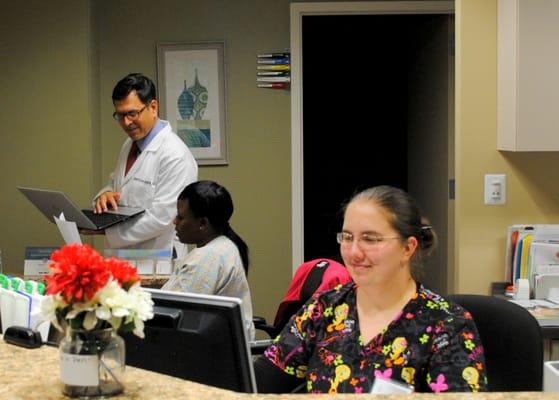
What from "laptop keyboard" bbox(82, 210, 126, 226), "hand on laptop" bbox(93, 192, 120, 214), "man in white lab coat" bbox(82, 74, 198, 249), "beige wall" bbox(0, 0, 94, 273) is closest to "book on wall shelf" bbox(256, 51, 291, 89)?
"beige wall" bbox(0, 0, 94, 273)

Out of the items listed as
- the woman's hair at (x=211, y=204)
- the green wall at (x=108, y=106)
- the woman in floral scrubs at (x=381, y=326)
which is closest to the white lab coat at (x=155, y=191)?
the woman's hair at (x=211, y=204)

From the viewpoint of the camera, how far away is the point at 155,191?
12.7ft

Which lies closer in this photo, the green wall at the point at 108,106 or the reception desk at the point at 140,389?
the reception desk at the point at 140,389

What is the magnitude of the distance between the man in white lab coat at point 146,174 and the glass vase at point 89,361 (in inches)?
91.1

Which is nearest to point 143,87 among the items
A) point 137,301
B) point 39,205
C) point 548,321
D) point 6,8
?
point 39,205

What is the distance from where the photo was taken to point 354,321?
209 cm

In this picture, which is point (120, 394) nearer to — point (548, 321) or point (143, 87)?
point (548, 321)

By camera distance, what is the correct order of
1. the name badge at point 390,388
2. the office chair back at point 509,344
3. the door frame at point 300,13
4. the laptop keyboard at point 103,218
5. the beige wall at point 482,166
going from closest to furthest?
the name badge at point 390,388 → the office chair back at point 509,344 → the beige wall at point 482,166 → the laptop keyboard at point 103,218 → the door frame at point 300,13

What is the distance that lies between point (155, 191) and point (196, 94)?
1.15 metres

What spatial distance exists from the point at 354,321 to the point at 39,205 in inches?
81.0

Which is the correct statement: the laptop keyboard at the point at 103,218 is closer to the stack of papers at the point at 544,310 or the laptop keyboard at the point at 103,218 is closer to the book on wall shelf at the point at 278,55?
the book on wall shelf at the point at 278,55

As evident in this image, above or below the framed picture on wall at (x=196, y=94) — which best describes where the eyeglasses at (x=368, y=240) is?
below

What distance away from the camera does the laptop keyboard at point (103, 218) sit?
3588mm

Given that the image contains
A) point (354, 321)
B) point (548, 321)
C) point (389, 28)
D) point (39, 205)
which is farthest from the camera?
point (389, 28)
